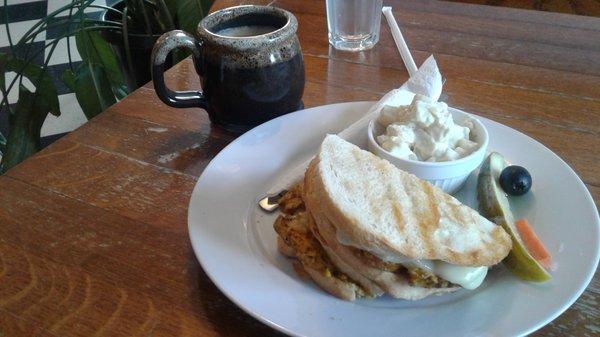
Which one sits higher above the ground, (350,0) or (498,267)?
(350,0)

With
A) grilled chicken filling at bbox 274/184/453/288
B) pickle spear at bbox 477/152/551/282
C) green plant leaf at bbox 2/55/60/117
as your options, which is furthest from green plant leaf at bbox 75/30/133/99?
pickle spear at bbox 477/152/551/282

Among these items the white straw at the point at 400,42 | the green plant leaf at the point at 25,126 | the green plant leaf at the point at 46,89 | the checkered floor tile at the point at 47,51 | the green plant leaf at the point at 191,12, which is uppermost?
the green plant leaf at the point at 191,12

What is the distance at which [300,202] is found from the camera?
0.82 meters

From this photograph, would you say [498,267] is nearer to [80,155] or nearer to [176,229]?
[176,229]

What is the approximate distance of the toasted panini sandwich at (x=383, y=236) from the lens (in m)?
0.67

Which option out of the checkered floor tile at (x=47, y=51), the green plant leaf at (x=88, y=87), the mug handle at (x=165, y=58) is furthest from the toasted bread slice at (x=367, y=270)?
the checkered floor tile at (x=47, y=51)

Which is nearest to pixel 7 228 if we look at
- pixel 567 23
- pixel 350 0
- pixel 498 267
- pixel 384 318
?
pixel 384 318

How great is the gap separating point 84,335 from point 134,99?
700 millimetres

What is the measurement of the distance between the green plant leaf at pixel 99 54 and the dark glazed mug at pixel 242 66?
0.63 metres

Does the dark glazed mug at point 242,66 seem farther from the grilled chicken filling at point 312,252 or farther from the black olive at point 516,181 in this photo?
the black olive at point 516,181

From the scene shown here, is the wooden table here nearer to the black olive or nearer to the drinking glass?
the drinking glass

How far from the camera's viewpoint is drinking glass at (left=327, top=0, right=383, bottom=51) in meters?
1.42

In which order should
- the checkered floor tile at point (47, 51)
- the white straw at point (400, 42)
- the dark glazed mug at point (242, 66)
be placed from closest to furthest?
the dark glazed mug at point (242, 66) → the white straw at point (400, 42) → the checkered floor tile at point (47, 51)

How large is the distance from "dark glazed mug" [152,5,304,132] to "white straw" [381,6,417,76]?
1.25 ft
